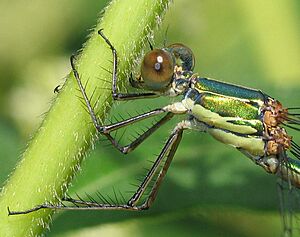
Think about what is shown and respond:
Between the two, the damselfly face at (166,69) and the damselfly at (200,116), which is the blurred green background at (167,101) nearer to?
the damselfly at (200,116)

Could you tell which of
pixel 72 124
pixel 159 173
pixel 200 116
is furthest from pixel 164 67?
pixel 72 124

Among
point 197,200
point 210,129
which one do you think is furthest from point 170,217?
point 210,129

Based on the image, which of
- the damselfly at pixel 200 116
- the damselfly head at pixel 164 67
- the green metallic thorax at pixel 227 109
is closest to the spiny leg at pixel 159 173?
the damselfly at pixel 200 116

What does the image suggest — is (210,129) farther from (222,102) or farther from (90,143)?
(90,143)

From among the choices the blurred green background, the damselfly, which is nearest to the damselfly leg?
the damselfly

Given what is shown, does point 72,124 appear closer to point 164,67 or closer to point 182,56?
point 164,67
